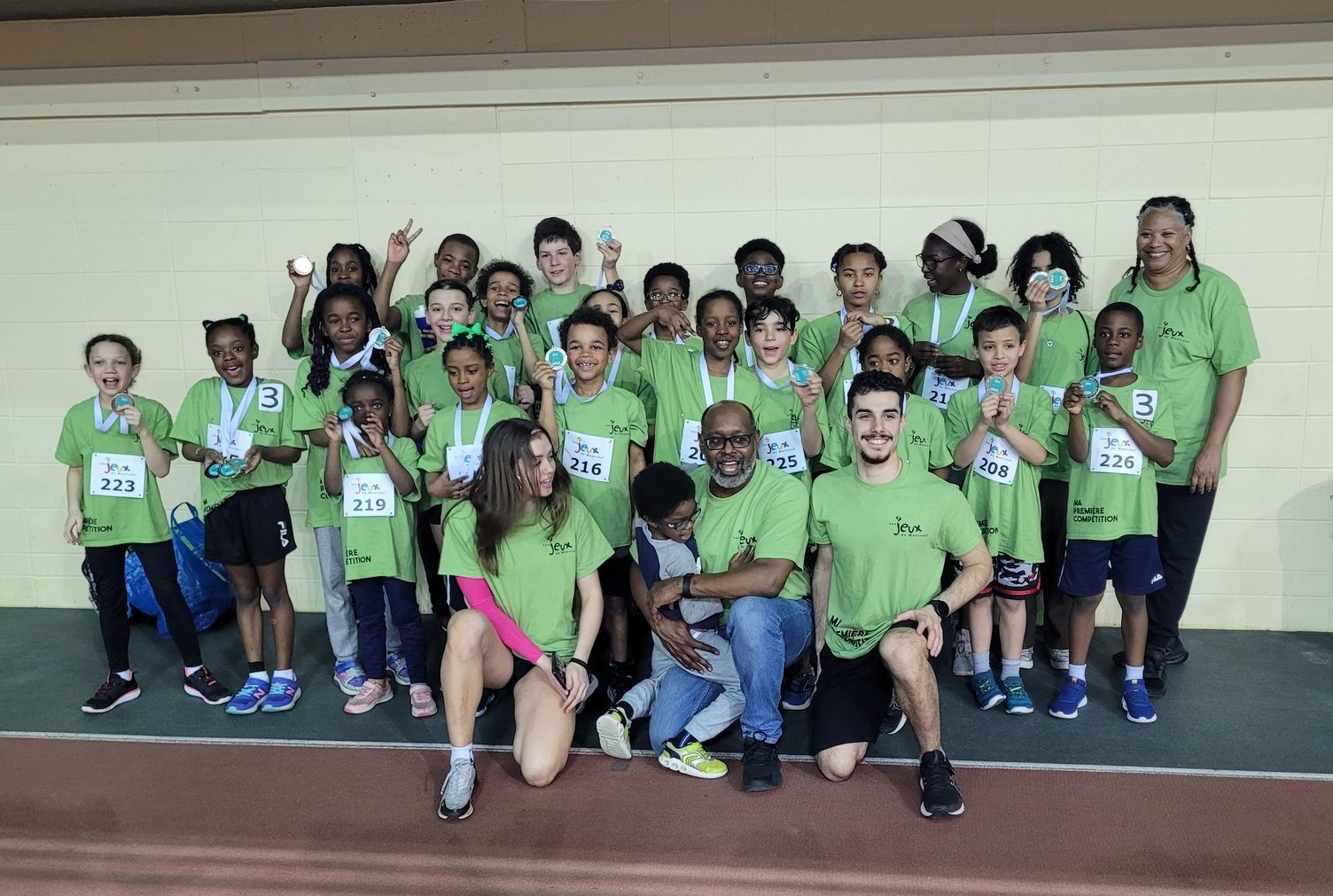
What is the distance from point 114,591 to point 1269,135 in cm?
508

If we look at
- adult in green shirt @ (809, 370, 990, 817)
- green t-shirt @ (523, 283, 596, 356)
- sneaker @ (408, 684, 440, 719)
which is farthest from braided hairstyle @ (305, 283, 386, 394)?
adult in green shirt @ (809, 370, 990, 817)

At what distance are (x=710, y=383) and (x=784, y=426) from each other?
32cm

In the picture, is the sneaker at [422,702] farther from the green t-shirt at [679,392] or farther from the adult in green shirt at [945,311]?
the adult in green shirt at [945,311]

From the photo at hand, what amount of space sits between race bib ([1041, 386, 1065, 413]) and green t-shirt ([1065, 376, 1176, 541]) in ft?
0.34

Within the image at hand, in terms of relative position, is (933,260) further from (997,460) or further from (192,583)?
(192,583)

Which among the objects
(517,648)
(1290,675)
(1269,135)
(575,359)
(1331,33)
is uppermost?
(1331,33)

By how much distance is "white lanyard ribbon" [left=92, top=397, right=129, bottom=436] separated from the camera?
378 cm

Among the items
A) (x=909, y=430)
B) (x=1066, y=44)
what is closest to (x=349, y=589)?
(x=909, y=430)

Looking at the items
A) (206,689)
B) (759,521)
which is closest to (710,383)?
(759,521)

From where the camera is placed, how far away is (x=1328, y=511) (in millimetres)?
4379

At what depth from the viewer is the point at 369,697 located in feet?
12.3

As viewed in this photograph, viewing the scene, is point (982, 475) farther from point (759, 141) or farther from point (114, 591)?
point (114, 591)

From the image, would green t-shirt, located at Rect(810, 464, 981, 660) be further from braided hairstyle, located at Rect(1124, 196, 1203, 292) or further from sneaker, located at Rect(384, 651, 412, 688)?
sneaker, located at Rect(384, 651, 412, 688)

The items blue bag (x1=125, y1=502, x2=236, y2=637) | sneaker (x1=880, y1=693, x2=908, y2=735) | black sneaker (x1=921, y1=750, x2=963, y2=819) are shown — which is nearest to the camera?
black sneaker (x1=921, y1=750, x2=963, y2=819)
